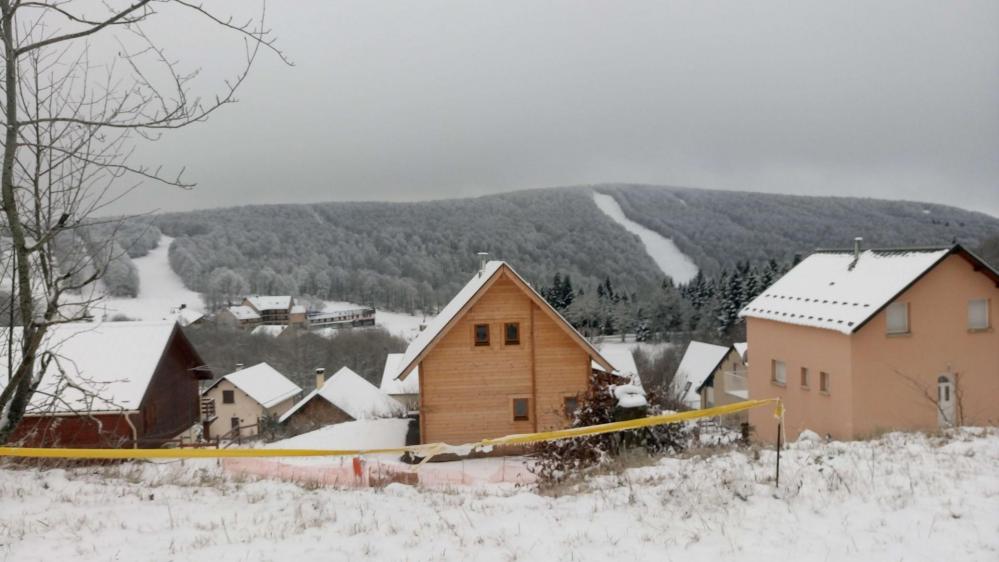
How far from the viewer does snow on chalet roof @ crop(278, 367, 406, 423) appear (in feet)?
157

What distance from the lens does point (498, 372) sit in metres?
23.6

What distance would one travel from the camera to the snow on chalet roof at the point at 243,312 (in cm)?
12319

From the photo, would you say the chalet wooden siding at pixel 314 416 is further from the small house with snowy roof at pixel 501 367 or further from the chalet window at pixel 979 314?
the chalet window at pixel 979 314

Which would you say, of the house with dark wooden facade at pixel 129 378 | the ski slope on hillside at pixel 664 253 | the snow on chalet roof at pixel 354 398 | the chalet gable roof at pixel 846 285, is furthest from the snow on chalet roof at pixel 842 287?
the ski slope on hillside at pixel 664 253

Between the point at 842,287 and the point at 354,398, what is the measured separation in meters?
34.9

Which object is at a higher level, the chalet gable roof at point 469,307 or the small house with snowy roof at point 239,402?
the chalet gable roof at point 469,307

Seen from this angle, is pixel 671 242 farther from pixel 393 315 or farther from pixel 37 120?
pixel 37 120

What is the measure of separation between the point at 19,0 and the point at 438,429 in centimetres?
1851

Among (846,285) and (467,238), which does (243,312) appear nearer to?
(467,238)

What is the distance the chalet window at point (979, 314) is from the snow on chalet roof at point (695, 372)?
26552mm

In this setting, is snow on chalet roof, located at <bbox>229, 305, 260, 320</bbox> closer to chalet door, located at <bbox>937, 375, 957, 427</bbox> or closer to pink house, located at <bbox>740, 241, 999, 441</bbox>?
pink house, located at <bbox>740, 241, 999, 441</bbox>

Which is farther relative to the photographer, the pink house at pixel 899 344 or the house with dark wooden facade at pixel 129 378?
the house with dark wooden facade at pixel 129 378

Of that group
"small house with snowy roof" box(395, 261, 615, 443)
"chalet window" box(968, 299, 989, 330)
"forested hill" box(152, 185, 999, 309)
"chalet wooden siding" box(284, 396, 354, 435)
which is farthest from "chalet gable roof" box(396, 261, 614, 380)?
"forested hill" box(152, 185, 999, 309)

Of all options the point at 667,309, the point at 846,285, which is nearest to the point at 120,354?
the point at 846,285
